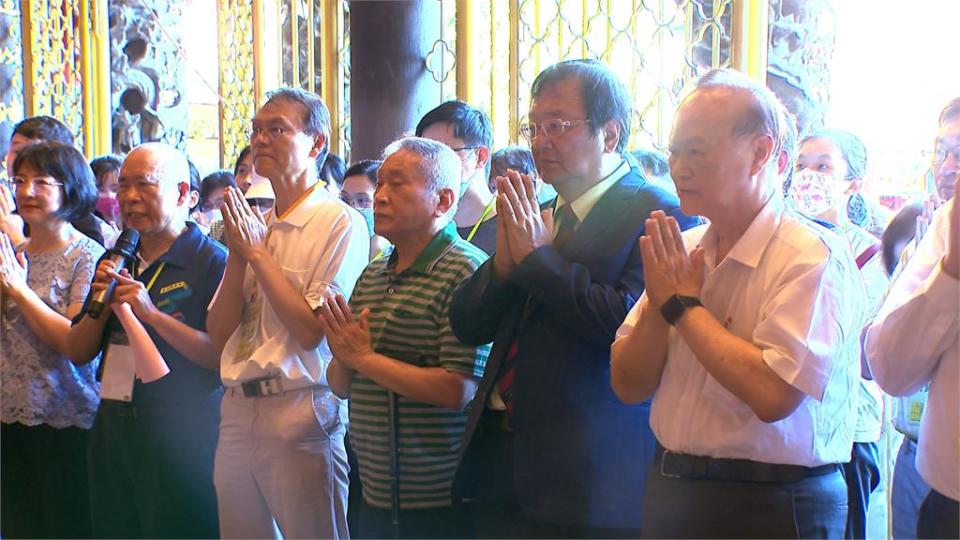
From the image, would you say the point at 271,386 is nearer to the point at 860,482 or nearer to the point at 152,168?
the point at 152,168

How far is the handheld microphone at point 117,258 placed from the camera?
9.43 ft

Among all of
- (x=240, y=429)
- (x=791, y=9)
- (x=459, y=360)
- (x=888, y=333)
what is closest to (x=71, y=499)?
(x=240, y=429)

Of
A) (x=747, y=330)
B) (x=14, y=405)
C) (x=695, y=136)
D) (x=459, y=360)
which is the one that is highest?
(x=695, y=136)

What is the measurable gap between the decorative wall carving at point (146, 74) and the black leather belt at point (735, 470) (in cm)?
542

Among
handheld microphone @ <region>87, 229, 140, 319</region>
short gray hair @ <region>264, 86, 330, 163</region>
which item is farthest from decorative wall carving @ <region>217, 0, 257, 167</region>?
short gray hair @ <region>264, 86, 330, 163</region>

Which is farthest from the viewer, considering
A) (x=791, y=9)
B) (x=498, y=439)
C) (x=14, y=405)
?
(x=791, y=9)

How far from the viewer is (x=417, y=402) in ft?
7.68

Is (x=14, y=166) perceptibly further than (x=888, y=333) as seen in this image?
Yes

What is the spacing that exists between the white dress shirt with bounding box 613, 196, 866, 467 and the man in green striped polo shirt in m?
0.66

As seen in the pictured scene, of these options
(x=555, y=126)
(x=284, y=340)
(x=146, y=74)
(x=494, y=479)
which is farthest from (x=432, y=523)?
(x=146, y=74)

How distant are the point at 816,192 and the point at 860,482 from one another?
89cm

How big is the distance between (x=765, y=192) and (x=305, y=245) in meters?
1.28

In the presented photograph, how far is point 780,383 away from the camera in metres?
1.60

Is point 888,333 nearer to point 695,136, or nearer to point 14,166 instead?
point 695,136
